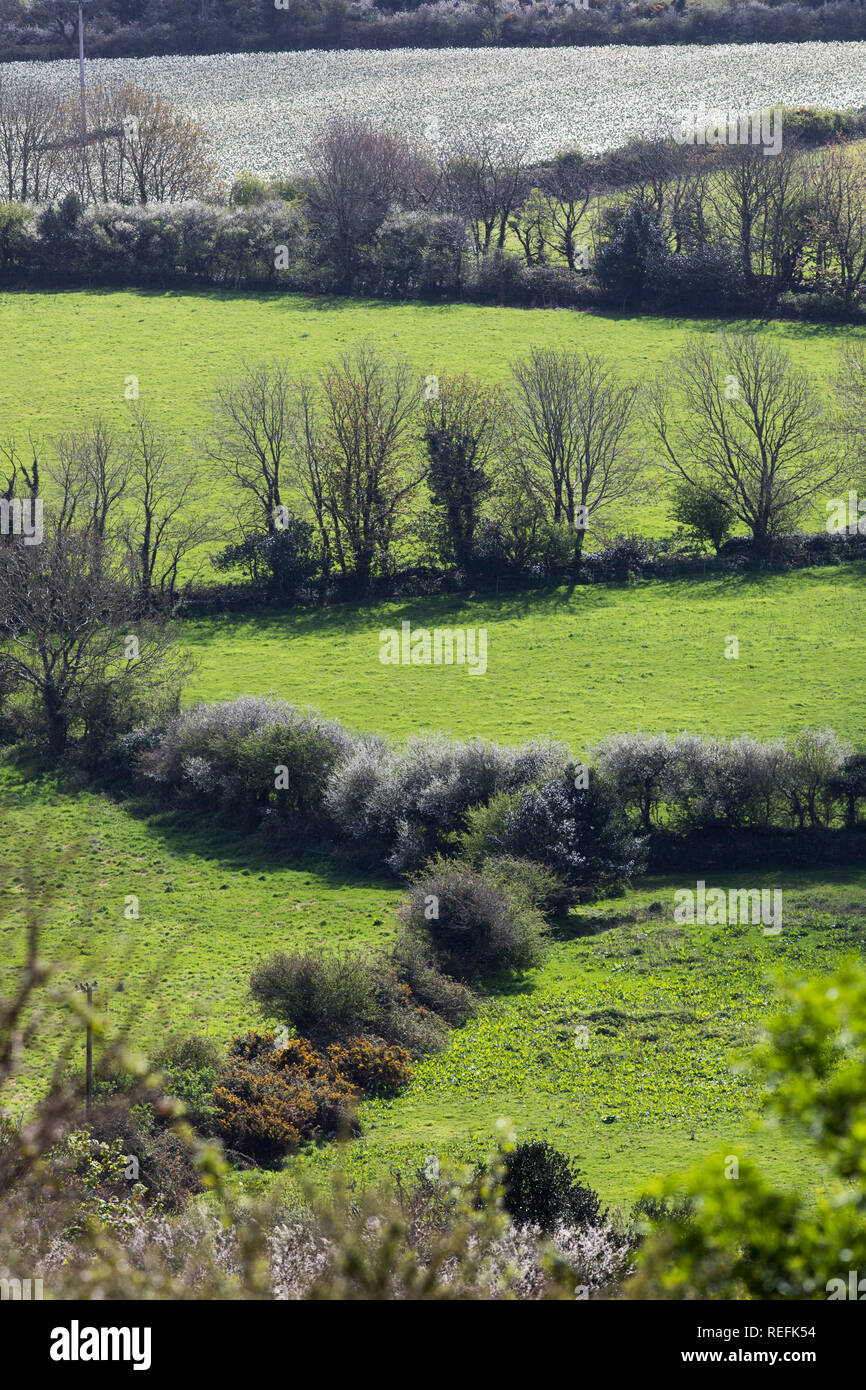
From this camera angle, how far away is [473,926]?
30.5 metres

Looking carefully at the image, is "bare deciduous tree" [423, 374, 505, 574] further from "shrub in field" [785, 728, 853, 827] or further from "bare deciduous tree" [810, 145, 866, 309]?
"bare deciduous tree" [810, 145, 866, 309]

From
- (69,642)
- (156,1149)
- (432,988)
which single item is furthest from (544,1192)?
(69,642)

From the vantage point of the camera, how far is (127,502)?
5819 centimetres

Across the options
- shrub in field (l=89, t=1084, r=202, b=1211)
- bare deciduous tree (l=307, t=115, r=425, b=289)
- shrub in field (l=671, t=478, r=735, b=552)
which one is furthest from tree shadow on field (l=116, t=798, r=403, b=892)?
bare deciduous tree (l=307, t=115, r=425, b=289)

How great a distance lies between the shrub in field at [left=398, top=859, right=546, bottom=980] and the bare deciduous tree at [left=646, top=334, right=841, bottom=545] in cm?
2769

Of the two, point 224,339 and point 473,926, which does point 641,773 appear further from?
point 224,339

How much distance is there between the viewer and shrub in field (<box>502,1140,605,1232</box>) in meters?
17.9

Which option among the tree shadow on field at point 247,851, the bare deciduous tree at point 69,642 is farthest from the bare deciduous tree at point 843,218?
the tree shadow on field at point 247,851

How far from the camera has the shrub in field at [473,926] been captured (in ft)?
99.3

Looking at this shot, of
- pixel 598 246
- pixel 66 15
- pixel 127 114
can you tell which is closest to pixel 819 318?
pixel 598 246

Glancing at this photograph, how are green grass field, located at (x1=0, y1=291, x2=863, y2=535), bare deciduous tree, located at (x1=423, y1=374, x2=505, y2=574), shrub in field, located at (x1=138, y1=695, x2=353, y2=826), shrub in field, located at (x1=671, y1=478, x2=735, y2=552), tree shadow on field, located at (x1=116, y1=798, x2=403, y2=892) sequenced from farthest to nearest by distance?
green grass field, located at (x1=0, y1=291, x2=863, y2=535)
shrub in field, located at (x1=671, y1=478, x2=735, y2=552)
bare deciduous tree, located at (x1=423, y1=374, x2=505, y2=574)
shrub in field, located at (x1=138, y1=695, x2=353, y2=826)
tree shadow on field, located at (x1=116, y1=798, x2=403, y2=892)

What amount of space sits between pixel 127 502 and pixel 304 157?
128 ft

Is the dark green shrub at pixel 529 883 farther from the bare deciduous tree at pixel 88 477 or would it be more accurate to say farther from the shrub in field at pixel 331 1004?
the bare deciduous tree at pixel 88 477

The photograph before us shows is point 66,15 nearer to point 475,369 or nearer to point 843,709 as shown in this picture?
point 475,369
